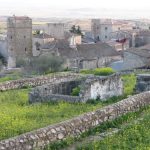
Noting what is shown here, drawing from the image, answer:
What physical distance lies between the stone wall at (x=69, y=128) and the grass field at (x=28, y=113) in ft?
3.32

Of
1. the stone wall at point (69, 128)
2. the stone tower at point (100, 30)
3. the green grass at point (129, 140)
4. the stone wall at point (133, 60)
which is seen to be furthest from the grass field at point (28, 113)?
the stone tower at point (100, 30)

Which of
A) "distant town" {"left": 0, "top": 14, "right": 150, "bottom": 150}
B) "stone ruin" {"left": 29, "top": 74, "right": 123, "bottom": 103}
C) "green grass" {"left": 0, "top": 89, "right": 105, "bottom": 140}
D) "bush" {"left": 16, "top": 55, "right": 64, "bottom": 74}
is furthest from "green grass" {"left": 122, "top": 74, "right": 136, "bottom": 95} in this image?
"bush" {"left": 16, "top": 55, "right": 64, "bottom": 74}

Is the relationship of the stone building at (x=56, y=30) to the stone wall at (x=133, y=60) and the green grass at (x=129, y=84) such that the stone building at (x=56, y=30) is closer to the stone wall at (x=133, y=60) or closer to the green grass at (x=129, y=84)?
the stone wall at (x=133, y=60)

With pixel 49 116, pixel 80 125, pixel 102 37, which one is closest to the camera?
pixel 80 125

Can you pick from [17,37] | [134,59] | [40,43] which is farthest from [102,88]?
[40,43]

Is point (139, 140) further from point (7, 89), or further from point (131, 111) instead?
point (7, 89)

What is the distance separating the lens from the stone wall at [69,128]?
29.4 feet

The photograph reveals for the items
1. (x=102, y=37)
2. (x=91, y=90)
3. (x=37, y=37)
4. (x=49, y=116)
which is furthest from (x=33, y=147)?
(x=102, y=37)

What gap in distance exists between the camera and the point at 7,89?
1822 cm

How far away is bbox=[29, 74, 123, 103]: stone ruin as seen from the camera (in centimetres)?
1479

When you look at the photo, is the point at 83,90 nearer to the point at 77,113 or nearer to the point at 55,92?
the point at 55,92

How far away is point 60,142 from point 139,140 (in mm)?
1652

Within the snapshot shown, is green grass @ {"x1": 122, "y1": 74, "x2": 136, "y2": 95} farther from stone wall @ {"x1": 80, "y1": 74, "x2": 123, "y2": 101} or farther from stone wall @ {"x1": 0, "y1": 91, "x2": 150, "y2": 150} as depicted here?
stone wall @ {"x1": 0, "y1": 91, "x2": 150, "y2": 150}

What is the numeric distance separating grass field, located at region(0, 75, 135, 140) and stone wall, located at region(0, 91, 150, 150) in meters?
1.01
